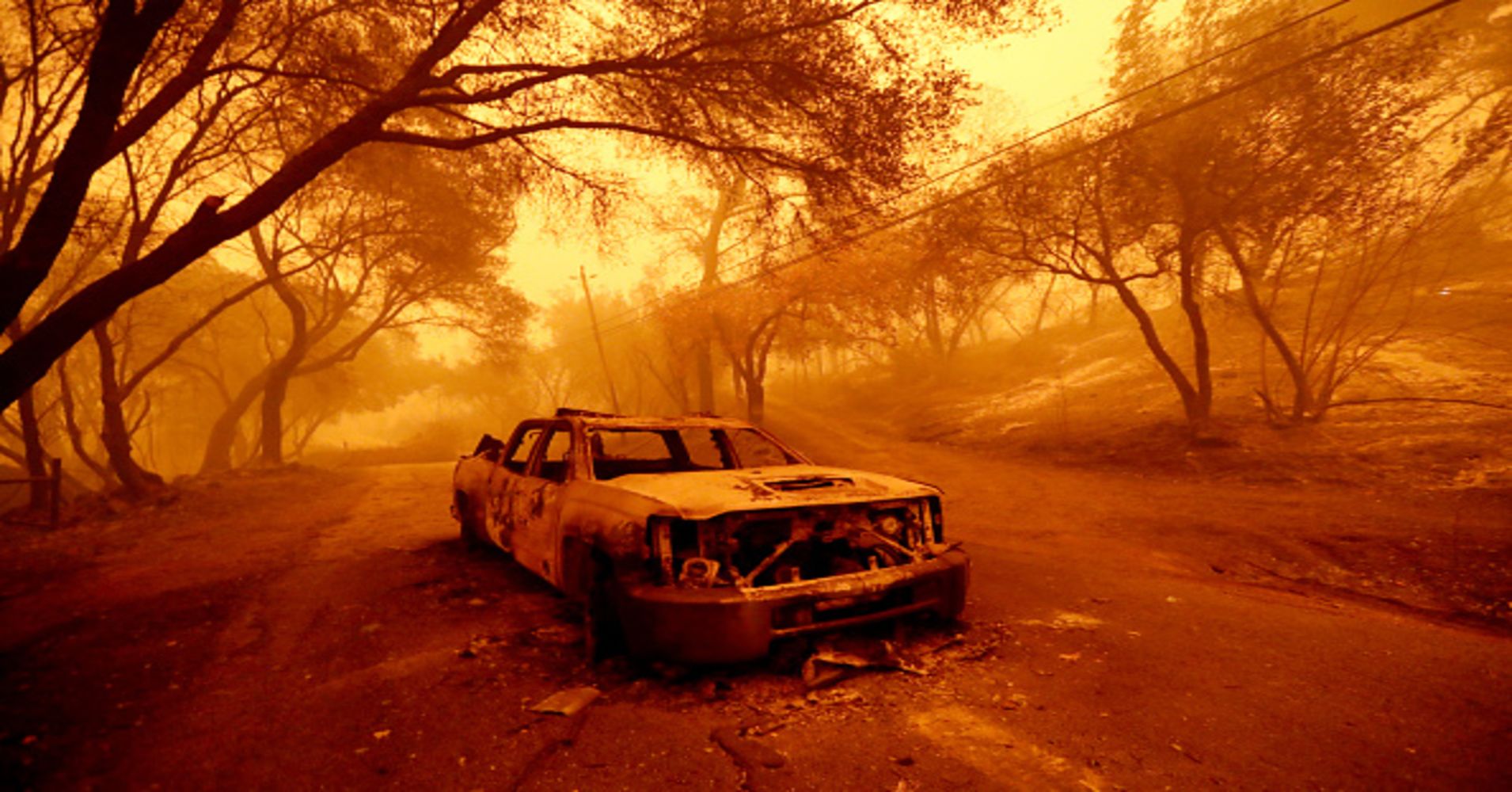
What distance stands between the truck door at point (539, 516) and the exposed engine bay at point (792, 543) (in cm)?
126

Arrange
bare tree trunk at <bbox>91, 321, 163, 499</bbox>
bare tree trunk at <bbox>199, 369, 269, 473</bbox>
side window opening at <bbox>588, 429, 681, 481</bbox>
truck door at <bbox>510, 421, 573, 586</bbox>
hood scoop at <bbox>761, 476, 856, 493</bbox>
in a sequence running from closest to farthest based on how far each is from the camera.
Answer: hood scoop at <bbox>761, 476, 856, 493</bbox>, truck door at <bbox>510, 421, 573, 586</bbox>, side window opening at <bbox>588, 429, 681, 481</bbox>, bare tree trunk at <bbox>91, 321, 163, 499</bbox>, bare tree trunk at <bbox>199, 369, 269, 473</bbox>

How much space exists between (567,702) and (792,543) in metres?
1.42

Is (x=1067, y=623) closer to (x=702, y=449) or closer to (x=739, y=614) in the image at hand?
(x=739, y=614)

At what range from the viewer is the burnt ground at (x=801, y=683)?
2.69 meters

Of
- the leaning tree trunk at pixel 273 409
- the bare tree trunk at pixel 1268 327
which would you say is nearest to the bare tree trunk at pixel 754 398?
the bare tree trunk at pixel 1268 327

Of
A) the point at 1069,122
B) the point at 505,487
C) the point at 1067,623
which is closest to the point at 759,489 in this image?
the point at 1067,623

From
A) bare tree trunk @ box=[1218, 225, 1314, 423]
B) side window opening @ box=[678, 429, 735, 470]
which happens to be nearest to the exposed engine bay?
side window opening @ box=[678, 429, 735, 470]

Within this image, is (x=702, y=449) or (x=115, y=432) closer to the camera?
(x=115, y=432)

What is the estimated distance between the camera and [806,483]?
13.0ft

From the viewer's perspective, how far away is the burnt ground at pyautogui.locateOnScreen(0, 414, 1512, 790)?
8.82 feet

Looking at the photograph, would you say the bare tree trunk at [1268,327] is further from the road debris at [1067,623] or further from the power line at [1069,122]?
the road debris at [1067,623]

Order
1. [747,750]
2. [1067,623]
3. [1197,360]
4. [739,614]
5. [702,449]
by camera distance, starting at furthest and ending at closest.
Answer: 1. [702,449]
2. [1197,360]
3. [1067,623]
4. [739,614]
5. [747,750]

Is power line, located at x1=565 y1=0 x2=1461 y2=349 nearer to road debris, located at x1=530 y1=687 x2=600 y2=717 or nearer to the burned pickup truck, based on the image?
the burned pickup truck

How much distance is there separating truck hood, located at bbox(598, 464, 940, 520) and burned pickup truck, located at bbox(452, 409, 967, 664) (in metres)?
0.01
